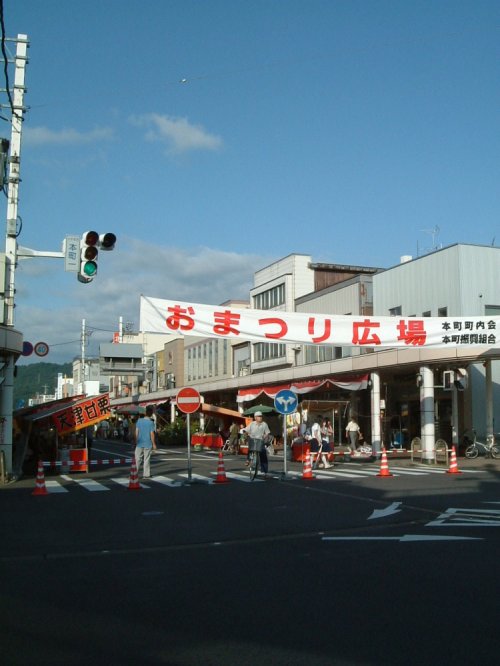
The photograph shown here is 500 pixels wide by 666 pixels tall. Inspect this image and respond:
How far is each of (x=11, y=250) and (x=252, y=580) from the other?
14.3 meters

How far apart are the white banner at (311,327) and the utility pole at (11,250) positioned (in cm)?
365

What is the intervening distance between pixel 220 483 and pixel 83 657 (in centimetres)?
1395

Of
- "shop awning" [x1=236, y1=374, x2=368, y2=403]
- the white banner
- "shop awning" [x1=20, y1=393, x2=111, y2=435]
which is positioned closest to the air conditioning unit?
the white banner

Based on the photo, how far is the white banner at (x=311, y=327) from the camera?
68.1ft

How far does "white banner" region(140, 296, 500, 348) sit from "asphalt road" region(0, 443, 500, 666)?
21.7 ft

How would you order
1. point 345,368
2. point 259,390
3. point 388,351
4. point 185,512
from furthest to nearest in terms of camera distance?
point 259,390 → point 345,368 → point 388,351 → point 185,512

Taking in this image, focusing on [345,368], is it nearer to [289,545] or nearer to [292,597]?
[289,545]

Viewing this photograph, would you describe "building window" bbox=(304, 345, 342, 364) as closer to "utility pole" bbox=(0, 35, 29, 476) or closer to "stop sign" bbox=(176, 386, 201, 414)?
"stop sign" bbox=(176, 386, 201, 414)

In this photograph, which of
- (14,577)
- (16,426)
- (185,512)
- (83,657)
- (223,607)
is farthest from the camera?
(16,426)

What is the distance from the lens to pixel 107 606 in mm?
6727

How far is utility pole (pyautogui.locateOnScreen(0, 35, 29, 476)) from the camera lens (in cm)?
1962

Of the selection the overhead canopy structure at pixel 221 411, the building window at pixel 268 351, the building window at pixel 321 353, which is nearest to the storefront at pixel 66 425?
the overhead canopy structure at pixel 221 411

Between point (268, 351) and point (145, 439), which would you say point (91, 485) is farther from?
point (268, 351)

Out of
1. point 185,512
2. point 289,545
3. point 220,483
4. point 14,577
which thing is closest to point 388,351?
point 220,483
